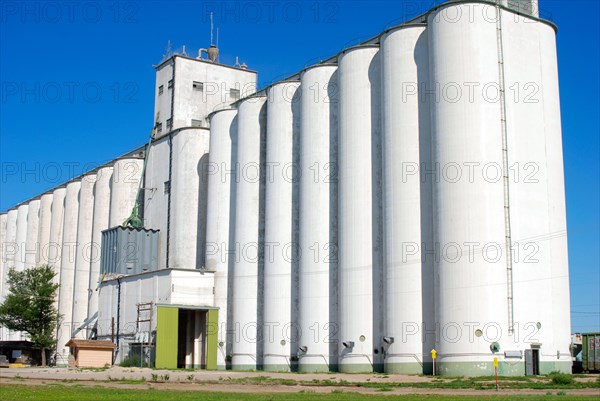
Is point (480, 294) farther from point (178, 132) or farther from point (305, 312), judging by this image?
point (178, 132)

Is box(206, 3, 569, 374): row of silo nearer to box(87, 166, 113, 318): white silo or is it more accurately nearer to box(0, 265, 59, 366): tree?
box(87, 166, 113, 318): white silo

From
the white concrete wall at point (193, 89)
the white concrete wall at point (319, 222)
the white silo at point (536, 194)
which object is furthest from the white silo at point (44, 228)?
the white silo at point (536, 194)

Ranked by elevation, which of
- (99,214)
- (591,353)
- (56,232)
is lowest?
(591,353)

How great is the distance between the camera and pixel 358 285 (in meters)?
57.5

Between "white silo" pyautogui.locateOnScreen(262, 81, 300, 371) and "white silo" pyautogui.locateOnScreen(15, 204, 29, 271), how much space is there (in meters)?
61.5

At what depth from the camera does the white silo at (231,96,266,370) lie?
6856 cm

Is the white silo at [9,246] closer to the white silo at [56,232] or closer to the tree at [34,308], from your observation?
the white silo at [56,232]

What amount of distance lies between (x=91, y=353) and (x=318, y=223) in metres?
23.5

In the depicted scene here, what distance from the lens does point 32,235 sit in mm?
113750

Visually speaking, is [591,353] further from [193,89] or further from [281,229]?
[193,89]

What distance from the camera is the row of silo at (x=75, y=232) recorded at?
8900 cm

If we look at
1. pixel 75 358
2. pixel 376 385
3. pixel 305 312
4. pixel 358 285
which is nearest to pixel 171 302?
pixel 75 358

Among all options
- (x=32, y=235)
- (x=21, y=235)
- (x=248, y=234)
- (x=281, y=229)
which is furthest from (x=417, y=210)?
(x=21, y=235)

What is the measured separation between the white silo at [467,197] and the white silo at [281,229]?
657 inches
